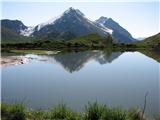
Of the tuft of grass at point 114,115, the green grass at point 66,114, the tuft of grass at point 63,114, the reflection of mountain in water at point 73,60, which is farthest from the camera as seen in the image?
the reflection of mountain in water at point 73,60

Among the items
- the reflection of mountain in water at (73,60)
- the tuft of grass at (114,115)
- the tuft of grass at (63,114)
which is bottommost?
the reflection of mountain in water at (73,60)

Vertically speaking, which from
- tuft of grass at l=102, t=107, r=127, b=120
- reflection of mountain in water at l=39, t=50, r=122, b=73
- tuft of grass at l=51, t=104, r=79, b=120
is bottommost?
reflection of mountain in water at l=39, t=50, r=122, b=73

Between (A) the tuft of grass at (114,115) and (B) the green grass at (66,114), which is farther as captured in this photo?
(B) the green grass at (66,114)

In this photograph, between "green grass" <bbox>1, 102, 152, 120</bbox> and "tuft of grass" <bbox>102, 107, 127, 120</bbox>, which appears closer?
"tuft of grass" <bbox>102, 107, 127, 120</bbox>

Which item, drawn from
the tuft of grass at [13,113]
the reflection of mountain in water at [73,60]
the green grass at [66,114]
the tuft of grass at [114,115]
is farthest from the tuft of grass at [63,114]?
the reflection of mountain in water at [73,60]

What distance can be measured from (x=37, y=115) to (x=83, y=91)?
1258 cm

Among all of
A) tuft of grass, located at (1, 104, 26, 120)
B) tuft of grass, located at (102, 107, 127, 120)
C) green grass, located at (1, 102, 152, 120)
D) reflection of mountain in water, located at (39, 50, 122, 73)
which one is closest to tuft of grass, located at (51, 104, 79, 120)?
green grass, located at (1, 102, 152, 120)

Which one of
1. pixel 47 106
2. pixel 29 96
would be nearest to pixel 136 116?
pixel 47 106

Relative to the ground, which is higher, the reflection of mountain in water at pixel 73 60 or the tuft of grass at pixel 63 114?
the tuft of grass at pixel 63 114

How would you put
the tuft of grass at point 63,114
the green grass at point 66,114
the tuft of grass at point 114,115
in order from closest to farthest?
the tuft of grass at point 114,115 → the green grass at point 66,114 → the tuft of grass at point 63,114

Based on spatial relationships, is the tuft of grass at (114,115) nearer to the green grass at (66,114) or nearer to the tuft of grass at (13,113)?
the green grass at (66,114)

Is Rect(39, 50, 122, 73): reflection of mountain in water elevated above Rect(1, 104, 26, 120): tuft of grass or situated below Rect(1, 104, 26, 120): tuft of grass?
below

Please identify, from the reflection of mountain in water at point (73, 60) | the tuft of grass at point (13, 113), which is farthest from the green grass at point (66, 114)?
the reflection of mountain in water at point (73, 60)

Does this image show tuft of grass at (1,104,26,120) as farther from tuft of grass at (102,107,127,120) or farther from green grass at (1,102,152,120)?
tuft of grass at (102,107,127,120)
